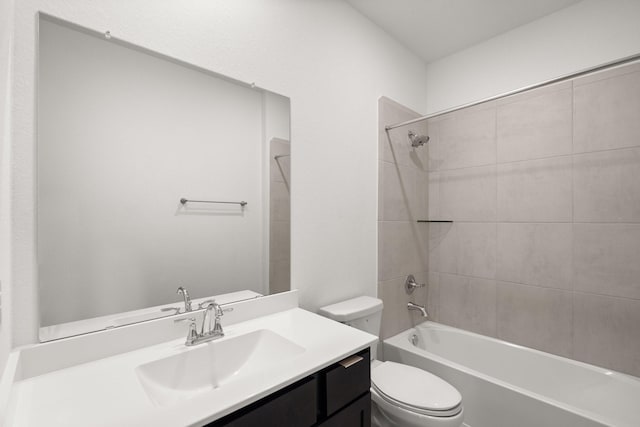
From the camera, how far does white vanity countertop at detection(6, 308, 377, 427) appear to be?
670mm

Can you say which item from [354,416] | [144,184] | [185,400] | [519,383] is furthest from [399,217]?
[185,400]

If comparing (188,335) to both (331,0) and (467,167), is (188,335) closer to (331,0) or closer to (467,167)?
(331,0)

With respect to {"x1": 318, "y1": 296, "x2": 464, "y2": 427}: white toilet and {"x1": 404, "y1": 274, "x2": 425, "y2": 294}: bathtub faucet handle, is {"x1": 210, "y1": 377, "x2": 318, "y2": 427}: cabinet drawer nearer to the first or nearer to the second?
{"x1": 318, "y1": 296, "x2": 464, "y2": 427}: white toilet

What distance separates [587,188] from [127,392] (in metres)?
2.45

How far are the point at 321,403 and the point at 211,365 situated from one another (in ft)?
1.36

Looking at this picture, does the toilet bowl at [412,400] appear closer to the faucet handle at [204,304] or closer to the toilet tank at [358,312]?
the toilet tank at [358,312]

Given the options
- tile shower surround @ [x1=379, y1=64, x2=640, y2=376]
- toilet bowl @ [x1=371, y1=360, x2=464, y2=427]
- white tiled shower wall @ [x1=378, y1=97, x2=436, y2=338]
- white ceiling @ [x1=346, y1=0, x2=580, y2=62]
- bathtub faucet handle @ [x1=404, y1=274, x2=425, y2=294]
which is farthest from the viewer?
bathtub faucet handle @ [x1=404, y1=274, x2=425, y2=294]

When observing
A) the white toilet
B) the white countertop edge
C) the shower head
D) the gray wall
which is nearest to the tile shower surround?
the gray wall

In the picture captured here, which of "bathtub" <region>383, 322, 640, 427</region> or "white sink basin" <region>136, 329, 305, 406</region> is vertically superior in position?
"white sink basin" <region>136, 329, 305, 406</region>

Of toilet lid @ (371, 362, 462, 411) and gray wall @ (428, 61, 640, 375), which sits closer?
toilet lid @ (371, 362, 462, 411)

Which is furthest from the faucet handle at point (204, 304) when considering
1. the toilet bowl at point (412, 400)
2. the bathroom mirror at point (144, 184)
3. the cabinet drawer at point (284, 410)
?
the toilet bowl at point (412, 400)

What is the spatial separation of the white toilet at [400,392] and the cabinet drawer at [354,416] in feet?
1.10

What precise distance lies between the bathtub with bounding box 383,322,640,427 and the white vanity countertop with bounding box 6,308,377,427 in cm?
100

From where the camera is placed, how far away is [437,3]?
1.85 metres
